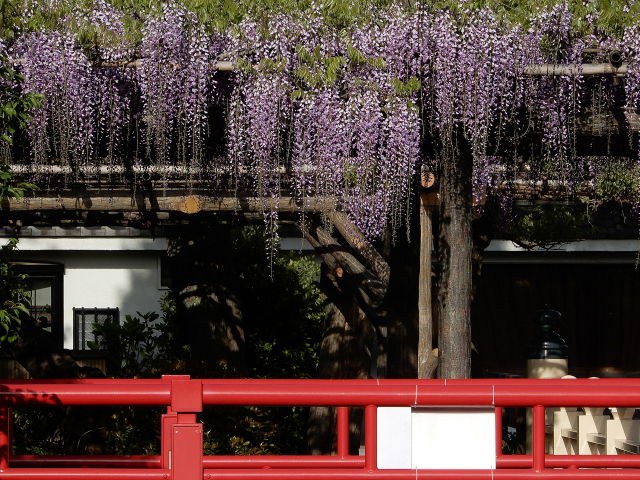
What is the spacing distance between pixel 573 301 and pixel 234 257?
813cm

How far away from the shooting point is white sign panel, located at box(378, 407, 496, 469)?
3.95 metres

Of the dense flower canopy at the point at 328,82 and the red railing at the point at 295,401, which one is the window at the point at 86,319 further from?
the red railing at the point at 295,401

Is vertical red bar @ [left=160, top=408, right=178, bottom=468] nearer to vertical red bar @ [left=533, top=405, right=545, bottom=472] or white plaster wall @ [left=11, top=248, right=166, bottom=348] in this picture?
vertical red bar @ [left=533, top=405, right=545, bottom=472]

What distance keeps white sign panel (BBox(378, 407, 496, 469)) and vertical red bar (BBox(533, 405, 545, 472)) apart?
0.19 meters

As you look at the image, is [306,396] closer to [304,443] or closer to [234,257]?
[304,443]

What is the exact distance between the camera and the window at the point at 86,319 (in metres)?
17.2

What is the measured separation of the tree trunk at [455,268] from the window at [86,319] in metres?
10.9

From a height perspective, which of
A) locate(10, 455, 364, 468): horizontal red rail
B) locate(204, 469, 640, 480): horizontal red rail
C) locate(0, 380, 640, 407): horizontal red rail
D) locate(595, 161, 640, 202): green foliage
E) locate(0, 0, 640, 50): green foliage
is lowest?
locate(10, 455, 364, 468): horizontal red rail

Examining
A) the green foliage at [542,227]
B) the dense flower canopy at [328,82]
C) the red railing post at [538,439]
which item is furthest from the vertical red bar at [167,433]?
the green foliage at [542,227]

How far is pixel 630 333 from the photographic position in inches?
730

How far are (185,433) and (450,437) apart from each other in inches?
38.4

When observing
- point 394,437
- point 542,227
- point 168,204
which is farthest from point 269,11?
point 542,227

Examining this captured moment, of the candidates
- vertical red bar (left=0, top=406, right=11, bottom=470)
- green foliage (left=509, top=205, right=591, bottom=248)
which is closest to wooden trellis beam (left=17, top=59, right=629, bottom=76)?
vertical red bar (left=0, top=406, right=11, bottom=470)

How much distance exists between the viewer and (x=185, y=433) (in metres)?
3.95
